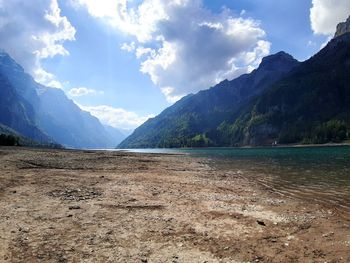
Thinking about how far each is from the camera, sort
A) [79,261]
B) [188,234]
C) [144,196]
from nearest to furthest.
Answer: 1. [79,261]
2. [188,234]
3. [144,196]

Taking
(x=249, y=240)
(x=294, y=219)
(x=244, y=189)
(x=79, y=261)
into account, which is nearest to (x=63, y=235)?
(x=79, y=261)

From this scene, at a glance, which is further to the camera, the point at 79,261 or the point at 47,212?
the point at 47,212

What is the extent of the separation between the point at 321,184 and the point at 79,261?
27.4m

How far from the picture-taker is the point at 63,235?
46.0 ft

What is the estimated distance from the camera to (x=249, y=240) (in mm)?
14297

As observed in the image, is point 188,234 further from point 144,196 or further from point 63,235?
point 144,196

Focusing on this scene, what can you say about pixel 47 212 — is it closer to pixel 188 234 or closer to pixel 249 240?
pixel 188 234

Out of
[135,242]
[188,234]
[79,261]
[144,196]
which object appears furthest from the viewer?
[144,196]

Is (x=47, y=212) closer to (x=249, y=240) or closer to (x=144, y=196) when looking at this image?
(x=144, y=196)

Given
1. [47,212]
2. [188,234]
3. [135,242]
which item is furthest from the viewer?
[47,212]

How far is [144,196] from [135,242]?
10258 mm

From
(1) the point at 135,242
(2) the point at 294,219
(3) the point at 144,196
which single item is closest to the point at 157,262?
(1) the point at 135,242

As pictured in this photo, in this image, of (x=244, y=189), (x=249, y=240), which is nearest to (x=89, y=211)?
(x=249, y=240)

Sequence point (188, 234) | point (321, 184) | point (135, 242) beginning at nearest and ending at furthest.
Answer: point (135, 242) → point (188, 234) → point (321, 184)
